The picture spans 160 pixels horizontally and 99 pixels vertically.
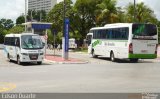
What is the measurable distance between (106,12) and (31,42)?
35.6 meters

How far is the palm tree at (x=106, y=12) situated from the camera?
6423cm

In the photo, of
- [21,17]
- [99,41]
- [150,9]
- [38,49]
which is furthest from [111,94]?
[21,17]

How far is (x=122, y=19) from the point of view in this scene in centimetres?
6606

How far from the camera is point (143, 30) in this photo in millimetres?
31906

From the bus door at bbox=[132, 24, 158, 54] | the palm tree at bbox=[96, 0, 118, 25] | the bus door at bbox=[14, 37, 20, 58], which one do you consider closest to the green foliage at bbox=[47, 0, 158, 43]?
the palm tree at bbox=[96, 0, 118, 25]

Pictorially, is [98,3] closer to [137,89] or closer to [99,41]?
[99,41]

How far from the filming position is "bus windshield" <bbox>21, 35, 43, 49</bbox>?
29.8 meters

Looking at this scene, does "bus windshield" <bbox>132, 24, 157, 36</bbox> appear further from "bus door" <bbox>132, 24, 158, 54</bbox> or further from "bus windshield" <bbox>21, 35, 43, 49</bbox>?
"bus windshield" <bbox>21, 35, 43, 49</bbox>

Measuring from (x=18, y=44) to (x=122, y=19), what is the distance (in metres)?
37.8

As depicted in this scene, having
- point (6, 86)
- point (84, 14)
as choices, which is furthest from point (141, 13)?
point (6, 86)

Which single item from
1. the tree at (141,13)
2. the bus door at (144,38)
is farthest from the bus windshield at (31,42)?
the tree at (141,13)

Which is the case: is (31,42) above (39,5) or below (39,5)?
below

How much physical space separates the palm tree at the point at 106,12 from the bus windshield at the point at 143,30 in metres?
31.4

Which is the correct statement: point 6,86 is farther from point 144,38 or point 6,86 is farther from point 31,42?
point 144,38
